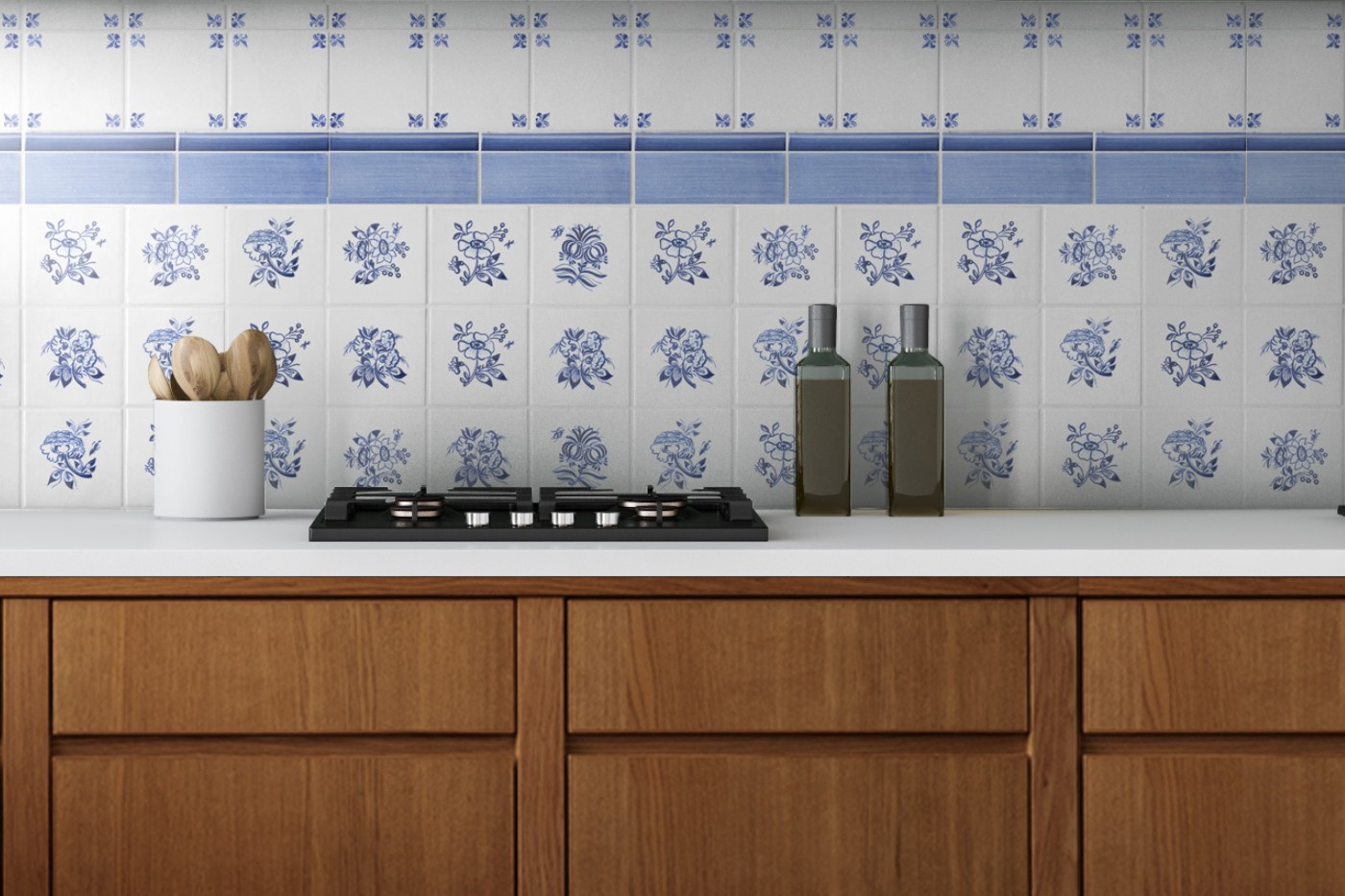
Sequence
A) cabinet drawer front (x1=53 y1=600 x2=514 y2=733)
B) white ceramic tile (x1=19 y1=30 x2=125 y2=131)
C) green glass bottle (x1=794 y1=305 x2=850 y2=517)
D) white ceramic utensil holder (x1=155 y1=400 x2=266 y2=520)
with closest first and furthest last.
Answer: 1. cabinet drawer front (x1=53 y1=600 x2=514 y2=733)
2. white ceramic utensil holder (x1=155 y1=400 x2=266 y2=520)
3. green glass bottle (x1=794 y1=305 x2=850 y2=517)
4. white ceramic tile (x1=19 y1=30 x2=125 y2=131)

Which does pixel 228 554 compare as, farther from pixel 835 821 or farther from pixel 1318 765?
pixel 1318 765

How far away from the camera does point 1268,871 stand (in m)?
1.35

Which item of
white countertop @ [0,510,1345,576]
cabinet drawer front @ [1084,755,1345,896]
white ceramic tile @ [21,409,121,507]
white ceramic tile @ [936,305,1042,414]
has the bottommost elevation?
cabinet drawer front @ [1084,755,1345,896]

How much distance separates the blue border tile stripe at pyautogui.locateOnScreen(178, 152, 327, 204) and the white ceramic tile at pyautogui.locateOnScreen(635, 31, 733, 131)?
21.8 inches

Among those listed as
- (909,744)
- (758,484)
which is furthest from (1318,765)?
(758,484)

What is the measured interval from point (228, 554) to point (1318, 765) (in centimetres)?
131

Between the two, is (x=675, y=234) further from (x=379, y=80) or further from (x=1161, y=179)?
(x=1161, y=179)

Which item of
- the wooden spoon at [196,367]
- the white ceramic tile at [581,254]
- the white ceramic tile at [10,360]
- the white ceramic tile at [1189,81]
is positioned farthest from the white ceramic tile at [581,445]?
the white ceramic tile at [1189,81]

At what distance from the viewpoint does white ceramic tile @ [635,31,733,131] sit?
1.90 meters

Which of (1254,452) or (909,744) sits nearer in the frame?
(909,744)

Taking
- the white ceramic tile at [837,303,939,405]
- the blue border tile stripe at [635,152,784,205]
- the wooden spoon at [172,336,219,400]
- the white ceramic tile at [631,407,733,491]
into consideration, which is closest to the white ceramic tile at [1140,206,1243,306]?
the white ceramic tile at [837,303,939,405]

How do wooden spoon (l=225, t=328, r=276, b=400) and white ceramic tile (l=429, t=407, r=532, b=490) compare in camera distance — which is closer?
wooden spoon (l=225, t=328, r=276, b=400)

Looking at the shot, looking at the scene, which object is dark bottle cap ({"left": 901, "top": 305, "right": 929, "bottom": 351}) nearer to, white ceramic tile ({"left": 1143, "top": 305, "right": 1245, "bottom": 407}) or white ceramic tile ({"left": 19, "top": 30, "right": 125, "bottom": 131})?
white ceramic tile ({"left": 1143, "top": 305, "right": 1245, "bottom": 407})

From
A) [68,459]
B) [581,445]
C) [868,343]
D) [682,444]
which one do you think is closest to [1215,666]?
[868,343]
